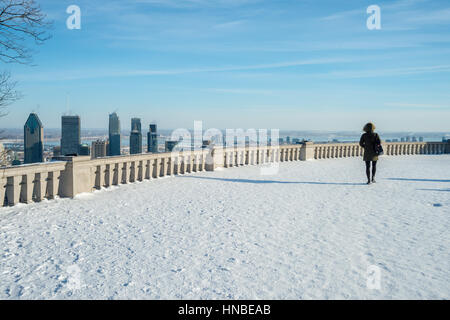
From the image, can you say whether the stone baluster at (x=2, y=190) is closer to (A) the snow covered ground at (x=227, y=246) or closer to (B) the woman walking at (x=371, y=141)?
(A) the snow covered ground at (x=227, y=246)

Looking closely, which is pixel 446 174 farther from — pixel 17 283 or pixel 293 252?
pixel 17 283

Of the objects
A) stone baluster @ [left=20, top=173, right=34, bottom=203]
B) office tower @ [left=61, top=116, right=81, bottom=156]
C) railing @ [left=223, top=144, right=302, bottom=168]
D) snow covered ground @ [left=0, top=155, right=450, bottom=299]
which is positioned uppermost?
office tower @ [left=61, top=116, right=81, bottom=156]

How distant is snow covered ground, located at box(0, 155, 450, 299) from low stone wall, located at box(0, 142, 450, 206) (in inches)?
18.6

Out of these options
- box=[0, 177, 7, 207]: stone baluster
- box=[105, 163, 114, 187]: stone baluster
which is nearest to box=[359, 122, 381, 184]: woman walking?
box=[105, 163, 114, 187]: stone baluster

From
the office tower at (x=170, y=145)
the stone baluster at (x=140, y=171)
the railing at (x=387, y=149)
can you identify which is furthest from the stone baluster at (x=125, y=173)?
the railing at (x=387, y=149)

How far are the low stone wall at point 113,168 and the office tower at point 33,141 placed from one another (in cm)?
957

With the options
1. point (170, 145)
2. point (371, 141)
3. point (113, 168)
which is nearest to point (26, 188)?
point (113, 168)

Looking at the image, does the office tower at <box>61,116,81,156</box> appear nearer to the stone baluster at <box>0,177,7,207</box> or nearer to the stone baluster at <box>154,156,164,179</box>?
the stone baluster at <box>154,156,164,179</box>

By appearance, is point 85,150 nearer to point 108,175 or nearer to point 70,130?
point 108,175

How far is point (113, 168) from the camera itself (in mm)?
12570

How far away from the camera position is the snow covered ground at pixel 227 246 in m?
4.67

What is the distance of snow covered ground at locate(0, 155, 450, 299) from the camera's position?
4.67 m
